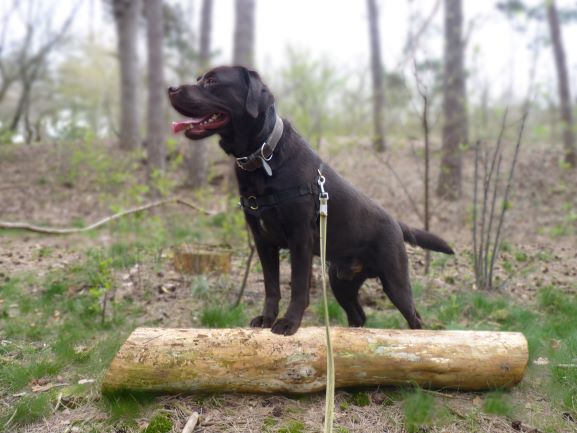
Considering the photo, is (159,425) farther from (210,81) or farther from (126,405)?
(210,81)

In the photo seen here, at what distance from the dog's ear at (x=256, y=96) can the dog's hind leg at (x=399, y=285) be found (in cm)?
147

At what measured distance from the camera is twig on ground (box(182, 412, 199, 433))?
2942 mm

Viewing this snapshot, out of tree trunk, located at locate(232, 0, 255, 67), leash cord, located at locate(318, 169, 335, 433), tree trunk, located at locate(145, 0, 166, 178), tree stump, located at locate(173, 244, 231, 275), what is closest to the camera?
leash cord, located at locate(318, 169, 335, 433)

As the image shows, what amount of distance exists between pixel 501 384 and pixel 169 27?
19.3m

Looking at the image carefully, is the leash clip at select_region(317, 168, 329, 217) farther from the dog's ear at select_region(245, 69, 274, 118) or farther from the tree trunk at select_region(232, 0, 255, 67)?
the tree trunk at select_region(232, 0, 255, 67)

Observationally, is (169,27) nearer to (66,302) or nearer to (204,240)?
(204,240)

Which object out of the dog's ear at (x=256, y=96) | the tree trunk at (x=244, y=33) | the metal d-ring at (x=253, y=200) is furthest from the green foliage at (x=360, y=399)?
the tree trunk at (x=244, y=33)

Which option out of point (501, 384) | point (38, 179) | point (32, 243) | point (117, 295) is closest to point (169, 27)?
point (38, 179)

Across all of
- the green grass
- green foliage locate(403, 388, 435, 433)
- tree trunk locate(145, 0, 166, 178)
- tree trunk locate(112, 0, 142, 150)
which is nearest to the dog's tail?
green foliage locate(403, 388, 435, 433)

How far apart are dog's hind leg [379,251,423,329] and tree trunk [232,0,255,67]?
291 inches

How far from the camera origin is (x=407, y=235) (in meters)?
4.14

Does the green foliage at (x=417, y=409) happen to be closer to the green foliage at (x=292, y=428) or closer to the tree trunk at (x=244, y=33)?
the green foliage at (x=292, y=428)

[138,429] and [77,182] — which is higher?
[77,182]

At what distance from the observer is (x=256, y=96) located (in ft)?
10.6
